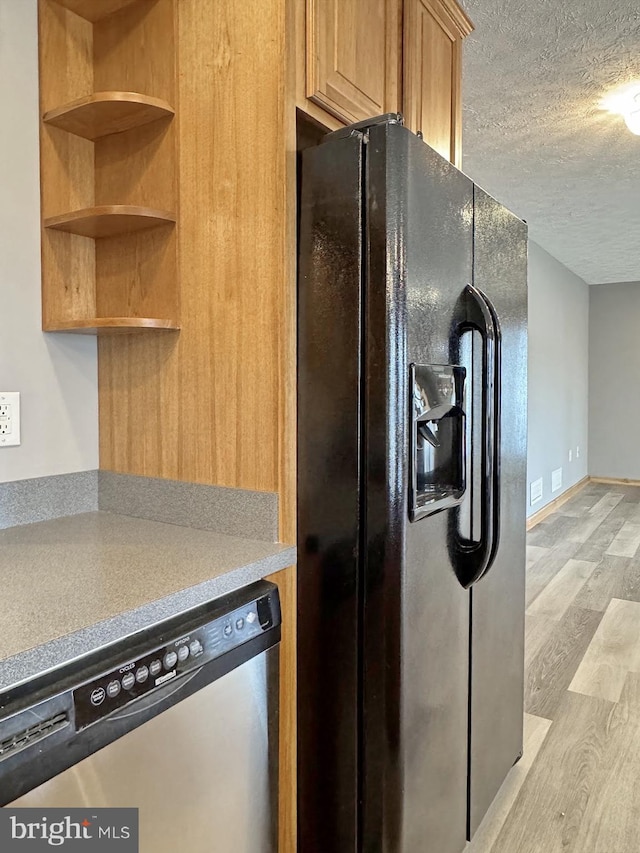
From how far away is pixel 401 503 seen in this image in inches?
48.7

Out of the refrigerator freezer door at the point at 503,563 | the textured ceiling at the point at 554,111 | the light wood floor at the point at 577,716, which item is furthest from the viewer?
the textured ceiling at the point at 554,111

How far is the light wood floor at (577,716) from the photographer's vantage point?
1.76 m

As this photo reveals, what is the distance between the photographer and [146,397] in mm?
1542

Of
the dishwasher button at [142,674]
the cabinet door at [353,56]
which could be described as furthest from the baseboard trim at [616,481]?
the dishwasher button at [142,674]

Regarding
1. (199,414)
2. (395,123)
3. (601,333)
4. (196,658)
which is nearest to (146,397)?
(199,414)

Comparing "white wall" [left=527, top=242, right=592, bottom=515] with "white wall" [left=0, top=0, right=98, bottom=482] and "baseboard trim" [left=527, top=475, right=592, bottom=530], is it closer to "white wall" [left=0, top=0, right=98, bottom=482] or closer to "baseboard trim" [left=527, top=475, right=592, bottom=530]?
"baseboard trim" [left=527, top=475, right=592, bottom=530]

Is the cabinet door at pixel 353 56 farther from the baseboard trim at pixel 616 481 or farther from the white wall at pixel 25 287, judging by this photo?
the baseboard trim at pixel 616 481

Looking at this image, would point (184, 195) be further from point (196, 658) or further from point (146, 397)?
point (196, 658)

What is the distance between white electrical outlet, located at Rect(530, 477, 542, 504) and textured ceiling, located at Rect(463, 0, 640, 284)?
214 cm

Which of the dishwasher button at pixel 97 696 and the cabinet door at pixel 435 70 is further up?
the cabinet door at pixel 435 70

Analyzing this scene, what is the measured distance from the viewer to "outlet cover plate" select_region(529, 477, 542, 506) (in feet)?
17.6

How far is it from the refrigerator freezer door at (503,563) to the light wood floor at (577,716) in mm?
128

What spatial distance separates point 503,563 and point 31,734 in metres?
1.31

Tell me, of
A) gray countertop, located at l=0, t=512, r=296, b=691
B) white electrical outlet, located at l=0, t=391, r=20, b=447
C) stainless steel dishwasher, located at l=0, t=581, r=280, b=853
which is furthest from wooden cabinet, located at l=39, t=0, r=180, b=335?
stainless steel dishwasher, located at l=0, t=581, r=280, b=853
